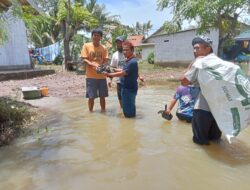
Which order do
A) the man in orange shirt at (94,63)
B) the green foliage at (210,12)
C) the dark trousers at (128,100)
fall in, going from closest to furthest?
the dark trousers at (128,100) < the man in orange shirt at (94,63) < the green foliage at (210,12)

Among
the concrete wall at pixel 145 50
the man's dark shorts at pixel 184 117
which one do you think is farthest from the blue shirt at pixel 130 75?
the concrete wall at pixel 145 50

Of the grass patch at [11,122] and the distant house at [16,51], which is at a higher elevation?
the distant house at [16,51]

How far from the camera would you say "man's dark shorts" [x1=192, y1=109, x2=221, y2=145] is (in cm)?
432

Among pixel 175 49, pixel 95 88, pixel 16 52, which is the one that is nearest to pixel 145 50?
pixel 175 49

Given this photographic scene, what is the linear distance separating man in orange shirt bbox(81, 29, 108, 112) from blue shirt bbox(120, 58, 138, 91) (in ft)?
2.09

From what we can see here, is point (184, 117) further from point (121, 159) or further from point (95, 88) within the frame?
point (121, 159)

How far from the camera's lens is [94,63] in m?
6.41

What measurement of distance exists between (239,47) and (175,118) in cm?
2248

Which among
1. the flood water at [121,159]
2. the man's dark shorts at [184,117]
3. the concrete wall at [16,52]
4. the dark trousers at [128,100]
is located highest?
the concrete wall at [16,52]

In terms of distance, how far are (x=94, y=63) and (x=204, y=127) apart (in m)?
2.81

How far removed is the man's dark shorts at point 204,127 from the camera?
432cm

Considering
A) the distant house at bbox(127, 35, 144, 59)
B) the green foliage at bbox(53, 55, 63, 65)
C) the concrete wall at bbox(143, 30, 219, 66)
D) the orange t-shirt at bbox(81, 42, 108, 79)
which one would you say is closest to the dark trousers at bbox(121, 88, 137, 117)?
the orange t-shirt at bbox(81, 42, 108, 79)

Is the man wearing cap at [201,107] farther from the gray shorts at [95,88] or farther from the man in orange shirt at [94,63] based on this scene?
the gray shorts at [95,88]

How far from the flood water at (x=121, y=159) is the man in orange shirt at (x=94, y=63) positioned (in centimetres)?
76
